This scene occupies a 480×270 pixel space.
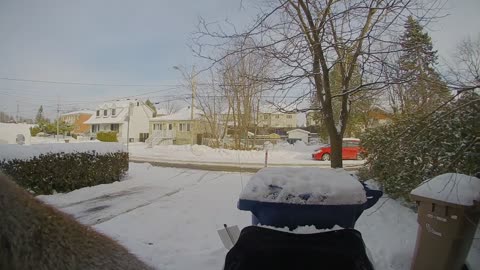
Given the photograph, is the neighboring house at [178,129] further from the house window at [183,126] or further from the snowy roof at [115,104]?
the snowy roof at [115,104]

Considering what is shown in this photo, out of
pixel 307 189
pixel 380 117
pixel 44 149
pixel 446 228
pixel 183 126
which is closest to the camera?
pixel 307 189

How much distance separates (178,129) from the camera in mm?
43719

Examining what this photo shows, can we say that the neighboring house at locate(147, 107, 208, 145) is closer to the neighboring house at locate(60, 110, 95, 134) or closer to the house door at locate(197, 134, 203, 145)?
the house door at locate(197, 134, 203, 145)

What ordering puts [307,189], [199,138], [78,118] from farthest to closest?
1. [78,118]
2. [199,138]
3. [307,189]

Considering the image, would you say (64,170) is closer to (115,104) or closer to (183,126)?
(183,126)

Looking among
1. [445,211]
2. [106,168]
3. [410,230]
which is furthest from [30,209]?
[106,168]

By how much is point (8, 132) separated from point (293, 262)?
50.7 ft

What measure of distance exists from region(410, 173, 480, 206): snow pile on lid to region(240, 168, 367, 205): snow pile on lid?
63.8 inches

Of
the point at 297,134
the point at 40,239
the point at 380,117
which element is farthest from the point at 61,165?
the point at 297,134

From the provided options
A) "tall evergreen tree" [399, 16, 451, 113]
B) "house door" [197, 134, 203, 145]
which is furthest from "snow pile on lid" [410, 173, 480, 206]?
"house door" [197, 134, 203, 145]

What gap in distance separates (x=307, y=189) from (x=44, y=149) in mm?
8643

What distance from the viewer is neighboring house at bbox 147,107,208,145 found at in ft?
112

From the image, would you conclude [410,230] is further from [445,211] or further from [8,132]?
[8,132]

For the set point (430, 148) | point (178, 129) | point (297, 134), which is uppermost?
point (178, 129)
